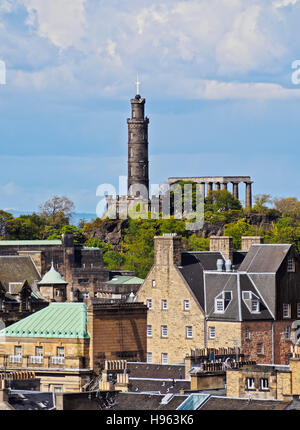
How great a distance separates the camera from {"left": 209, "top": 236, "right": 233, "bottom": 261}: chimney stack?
112688mm

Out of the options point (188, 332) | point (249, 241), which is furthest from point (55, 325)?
point (249, 241)

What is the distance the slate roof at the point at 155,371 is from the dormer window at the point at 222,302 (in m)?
20.7

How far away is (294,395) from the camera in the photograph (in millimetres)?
61906

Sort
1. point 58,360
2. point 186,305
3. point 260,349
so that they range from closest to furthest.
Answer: point 58,360, point 260,349, point 186,305

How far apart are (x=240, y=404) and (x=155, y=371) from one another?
20320 millimetres

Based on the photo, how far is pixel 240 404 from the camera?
61.5 m

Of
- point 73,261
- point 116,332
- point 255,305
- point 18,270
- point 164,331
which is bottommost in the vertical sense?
point 116,332

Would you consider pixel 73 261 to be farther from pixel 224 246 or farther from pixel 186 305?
pixel 186 305

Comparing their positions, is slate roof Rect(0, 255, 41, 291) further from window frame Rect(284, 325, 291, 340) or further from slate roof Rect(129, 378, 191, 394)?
slate roof Rect(129, 378, 191, 394)

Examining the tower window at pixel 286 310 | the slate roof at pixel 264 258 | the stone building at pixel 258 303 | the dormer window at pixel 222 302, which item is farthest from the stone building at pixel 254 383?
the slate roof at pixel 264 258

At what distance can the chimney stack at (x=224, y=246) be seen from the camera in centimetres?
11269
